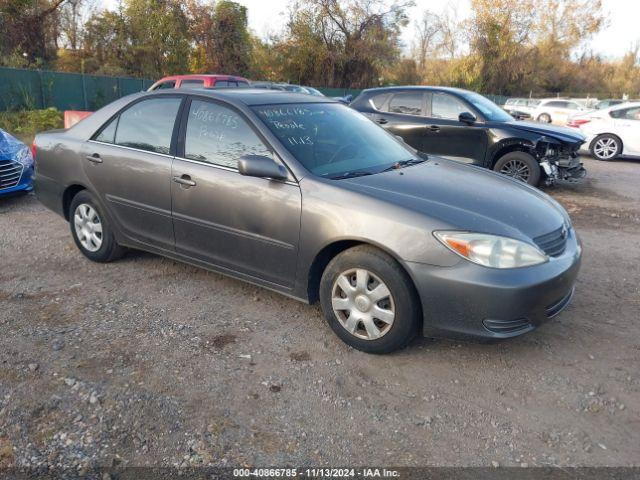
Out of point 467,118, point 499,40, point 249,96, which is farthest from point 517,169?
point 499,40

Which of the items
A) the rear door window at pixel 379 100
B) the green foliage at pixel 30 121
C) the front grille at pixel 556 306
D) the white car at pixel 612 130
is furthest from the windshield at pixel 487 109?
the green foliage at pixel 30 121

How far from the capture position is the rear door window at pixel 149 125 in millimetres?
4066

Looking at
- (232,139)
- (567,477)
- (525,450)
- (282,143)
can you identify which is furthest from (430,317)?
(232,139)

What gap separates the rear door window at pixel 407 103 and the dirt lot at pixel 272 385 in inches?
202

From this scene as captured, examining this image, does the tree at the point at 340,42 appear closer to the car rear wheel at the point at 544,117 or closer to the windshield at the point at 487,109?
the car rear wheel at the point at 544,117

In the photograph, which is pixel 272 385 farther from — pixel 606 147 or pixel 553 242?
pixel 606 147

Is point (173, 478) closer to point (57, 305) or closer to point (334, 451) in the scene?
point (334, 451)

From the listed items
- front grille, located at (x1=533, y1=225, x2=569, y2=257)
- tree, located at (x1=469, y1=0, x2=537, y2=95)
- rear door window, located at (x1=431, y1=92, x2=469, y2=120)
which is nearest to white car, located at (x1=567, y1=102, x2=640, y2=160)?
rear door window, located at (x1=431, y1=92, x2=469, y2=120)

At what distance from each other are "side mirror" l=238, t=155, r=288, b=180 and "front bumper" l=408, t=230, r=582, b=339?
105cm

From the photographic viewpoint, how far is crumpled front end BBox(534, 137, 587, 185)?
8.02 m

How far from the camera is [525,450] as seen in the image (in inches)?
99.0

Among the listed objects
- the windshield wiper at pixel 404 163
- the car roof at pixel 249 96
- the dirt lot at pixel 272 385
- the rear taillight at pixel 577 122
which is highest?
the car roof at pixel 249 96

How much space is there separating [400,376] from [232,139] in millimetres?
2012

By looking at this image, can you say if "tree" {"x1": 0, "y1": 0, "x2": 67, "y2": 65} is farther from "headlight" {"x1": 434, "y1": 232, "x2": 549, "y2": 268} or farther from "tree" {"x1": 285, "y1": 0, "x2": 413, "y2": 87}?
"headlight" {"x1": 434, "y1": 232, "x2": 549, "y2": 268}
